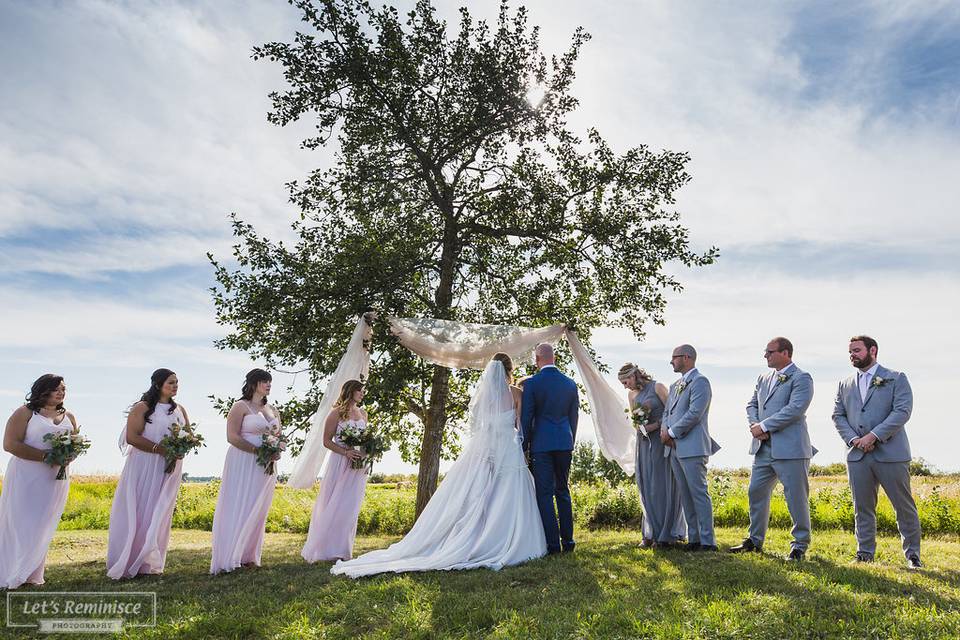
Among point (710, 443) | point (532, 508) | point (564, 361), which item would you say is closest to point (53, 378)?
point (532, 508)

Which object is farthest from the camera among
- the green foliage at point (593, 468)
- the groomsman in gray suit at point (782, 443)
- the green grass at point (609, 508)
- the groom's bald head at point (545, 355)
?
the green foliage at point (593, 468)

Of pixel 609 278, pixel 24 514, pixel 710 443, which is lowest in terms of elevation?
pixel 24 514

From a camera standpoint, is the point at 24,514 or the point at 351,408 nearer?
the point at 24,514

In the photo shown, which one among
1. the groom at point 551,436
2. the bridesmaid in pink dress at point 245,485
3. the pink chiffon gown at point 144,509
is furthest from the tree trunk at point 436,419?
the pink chiffon gown at point 144,509

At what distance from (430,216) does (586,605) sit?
32.4 feet

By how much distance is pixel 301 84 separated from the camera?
43.1 feet

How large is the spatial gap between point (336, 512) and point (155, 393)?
107 inches

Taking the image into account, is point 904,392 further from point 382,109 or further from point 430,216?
point 382,109

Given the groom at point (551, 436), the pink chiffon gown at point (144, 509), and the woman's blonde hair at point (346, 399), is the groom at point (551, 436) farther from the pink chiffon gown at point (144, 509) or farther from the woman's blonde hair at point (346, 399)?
the pink chiffon gown at point (144, 509)

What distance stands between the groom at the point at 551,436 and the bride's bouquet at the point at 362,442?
79.6 inches

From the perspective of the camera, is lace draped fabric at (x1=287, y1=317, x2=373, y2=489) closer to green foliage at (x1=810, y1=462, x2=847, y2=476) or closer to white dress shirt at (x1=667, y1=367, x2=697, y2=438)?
white dress shirt at (x1=667, y1=367, x2=697, y2=438)

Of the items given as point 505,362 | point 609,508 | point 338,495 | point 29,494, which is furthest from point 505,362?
point 609,508

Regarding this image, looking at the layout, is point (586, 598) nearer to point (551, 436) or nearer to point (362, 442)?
point (551, 436)

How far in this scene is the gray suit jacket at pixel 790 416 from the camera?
7508 millimetres
